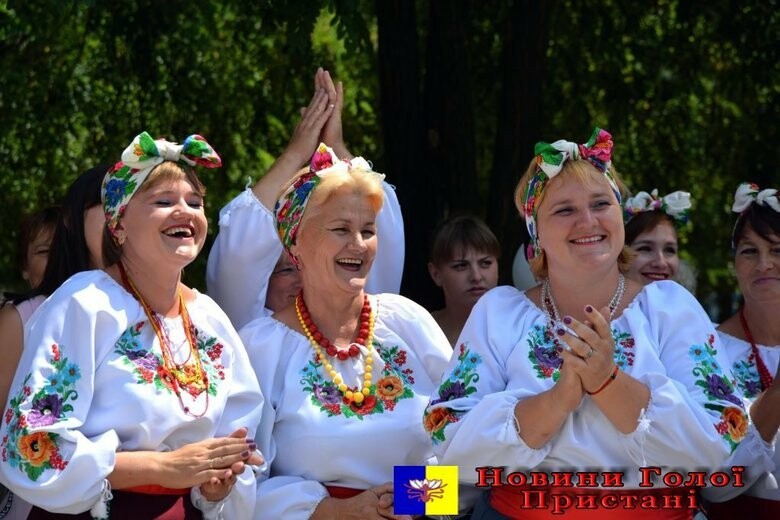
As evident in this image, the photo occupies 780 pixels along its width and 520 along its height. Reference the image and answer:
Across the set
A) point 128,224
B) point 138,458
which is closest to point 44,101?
point 128,224

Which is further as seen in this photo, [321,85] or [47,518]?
[321,85]

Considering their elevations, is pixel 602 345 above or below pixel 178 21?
below

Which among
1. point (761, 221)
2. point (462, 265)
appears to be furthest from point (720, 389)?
point (462, 265)

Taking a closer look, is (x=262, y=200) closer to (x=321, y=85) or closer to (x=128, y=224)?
(x=321, y=85)

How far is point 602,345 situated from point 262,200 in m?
1.79

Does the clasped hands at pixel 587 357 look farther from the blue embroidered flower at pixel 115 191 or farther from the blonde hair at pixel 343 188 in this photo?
the blue embroidered flower at pixel 115 191

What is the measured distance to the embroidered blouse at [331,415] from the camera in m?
4.06

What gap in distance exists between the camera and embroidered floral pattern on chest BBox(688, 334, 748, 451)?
3682mm

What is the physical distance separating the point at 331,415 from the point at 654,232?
A: 6.06 ft

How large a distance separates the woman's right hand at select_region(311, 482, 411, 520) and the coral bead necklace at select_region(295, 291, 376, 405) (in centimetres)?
33

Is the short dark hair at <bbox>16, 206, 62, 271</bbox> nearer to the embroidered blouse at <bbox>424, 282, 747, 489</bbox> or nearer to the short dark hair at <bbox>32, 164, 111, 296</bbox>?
the short dark hair at <bbox>32, 164, 111, 296</bbox>

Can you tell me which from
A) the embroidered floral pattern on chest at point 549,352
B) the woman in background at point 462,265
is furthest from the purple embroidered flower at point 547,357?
the woman in background at point 462,265

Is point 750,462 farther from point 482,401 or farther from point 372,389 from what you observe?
point 372,389

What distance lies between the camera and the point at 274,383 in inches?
165
